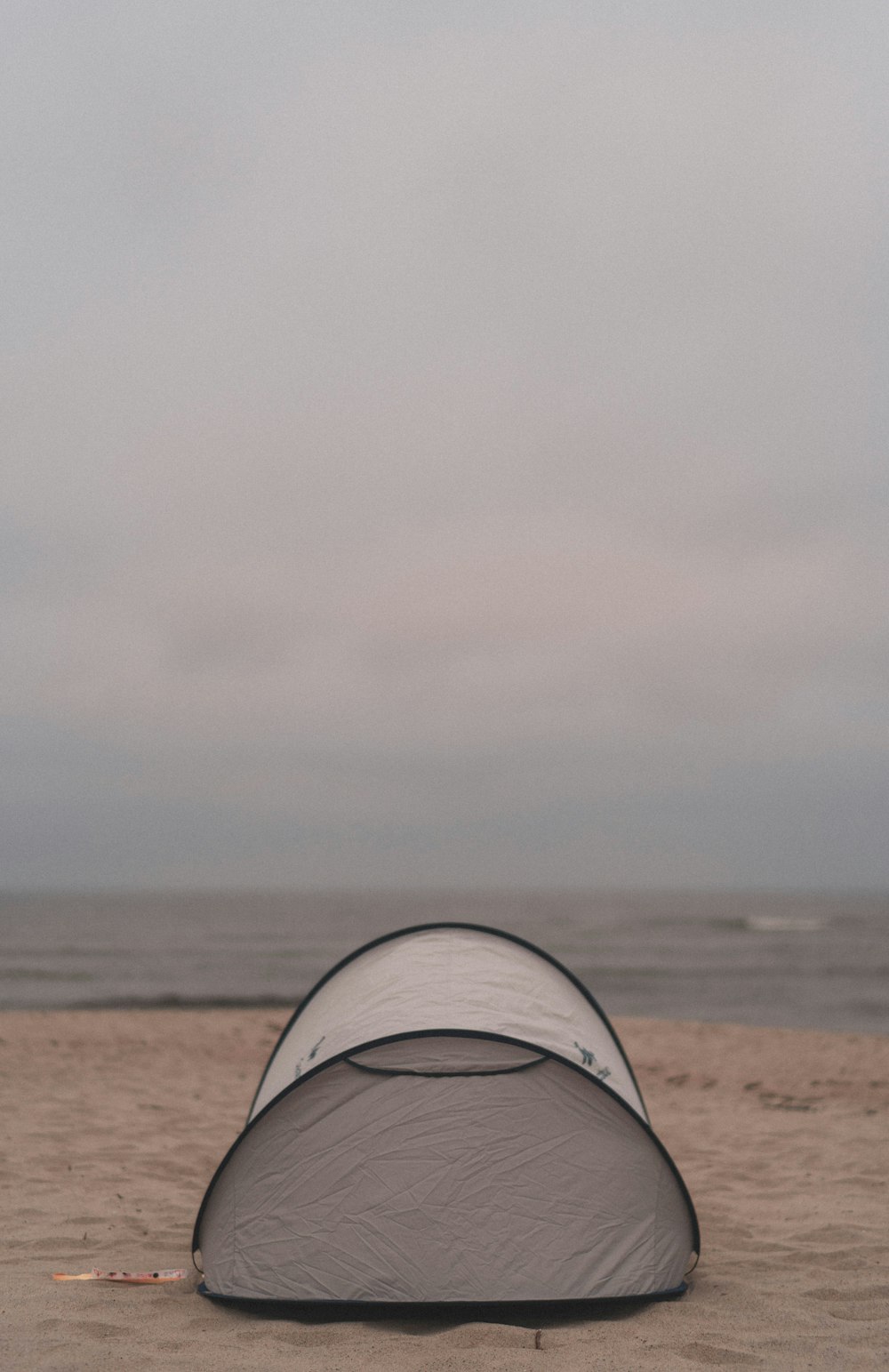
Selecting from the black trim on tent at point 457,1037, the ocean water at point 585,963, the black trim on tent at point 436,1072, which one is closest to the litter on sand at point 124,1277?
the black trim on tent at point 457,1037

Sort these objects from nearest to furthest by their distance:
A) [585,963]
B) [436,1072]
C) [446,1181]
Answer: [446,1181], [436,1072], [585,963]

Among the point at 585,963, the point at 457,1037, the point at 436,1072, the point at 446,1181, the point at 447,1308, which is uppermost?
the point at 457,1037

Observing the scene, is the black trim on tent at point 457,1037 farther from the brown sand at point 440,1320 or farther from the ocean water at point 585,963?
the ocean water at point 585,963

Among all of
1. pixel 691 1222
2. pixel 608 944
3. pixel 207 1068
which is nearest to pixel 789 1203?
pixel 691 1222

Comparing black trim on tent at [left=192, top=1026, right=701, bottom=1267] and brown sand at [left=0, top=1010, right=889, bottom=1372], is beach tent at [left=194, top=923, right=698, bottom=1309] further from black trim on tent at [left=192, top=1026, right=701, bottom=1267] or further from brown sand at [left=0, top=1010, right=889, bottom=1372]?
brown sand at [left=0, top=1010, right=889, bottom=1372]

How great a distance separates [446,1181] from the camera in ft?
13.8

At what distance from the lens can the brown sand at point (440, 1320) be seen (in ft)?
12.2

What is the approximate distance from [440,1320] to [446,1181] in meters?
0.52

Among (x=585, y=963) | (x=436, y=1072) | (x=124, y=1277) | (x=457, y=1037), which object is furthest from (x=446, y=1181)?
(x=585, y=963)

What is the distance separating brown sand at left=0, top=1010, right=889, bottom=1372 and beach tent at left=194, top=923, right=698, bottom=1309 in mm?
159

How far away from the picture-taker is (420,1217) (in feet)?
13.6

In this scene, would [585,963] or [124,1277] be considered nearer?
[124,1277]

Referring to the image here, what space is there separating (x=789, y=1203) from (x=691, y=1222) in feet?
6.30

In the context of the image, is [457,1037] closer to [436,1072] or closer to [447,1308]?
[436,1072]
